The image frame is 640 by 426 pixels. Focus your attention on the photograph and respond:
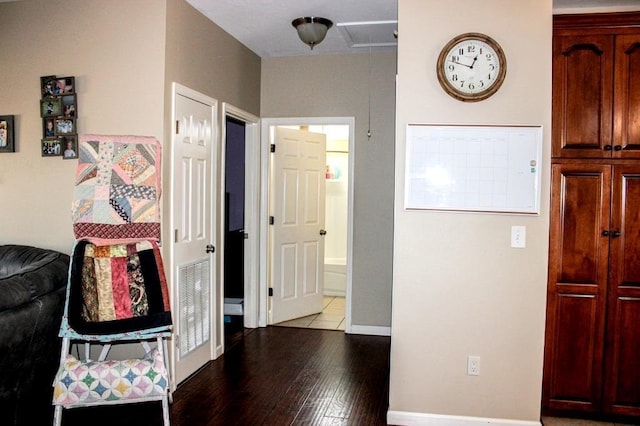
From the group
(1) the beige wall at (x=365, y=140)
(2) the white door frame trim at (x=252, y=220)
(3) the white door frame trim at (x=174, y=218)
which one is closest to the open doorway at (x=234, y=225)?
(2) the white door frame trim at (x=252, y=220)

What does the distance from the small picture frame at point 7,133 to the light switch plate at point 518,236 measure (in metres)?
3.35

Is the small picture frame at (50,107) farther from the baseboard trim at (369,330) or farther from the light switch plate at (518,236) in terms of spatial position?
the baseboard trim at (369,330)

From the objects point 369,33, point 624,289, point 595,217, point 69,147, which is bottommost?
point 624,289

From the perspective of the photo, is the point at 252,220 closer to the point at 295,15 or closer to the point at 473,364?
the point at 295,15

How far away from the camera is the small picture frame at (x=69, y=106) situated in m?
3.45

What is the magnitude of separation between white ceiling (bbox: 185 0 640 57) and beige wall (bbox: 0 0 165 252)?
54 centimetres

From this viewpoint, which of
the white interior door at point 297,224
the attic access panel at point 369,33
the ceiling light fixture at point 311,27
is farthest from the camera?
the white interior door at point 297,224

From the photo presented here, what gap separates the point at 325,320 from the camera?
5.48m

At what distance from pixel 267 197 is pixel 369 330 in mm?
1627

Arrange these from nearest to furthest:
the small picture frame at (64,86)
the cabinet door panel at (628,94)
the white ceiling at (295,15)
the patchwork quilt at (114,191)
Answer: the patchwork quilt at (114,191), the cabinet door panel at (628,94), the small picture frame at (64,86), the white ceiling at (295,15)

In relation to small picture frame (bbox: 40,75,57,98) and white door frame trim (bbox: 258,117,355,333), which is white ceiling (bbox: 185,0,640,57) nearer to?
white door frame trim (bbox: 258,117,355,333)

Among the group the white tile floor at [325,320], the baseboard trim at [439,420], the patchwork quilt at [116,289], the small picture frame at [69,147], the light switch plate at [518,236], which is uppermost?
the small picture frame at [69,147]

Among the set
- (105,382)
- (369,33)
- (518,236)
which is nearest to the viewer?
(105,382)

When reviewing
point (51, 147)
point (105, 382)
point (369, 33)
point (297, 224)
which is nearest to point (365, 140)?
point (369, 33)
